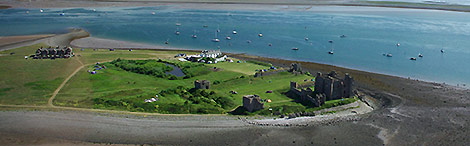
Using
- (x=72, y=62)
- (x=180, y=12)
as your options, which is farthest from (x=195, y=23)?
(x=72, y=62)

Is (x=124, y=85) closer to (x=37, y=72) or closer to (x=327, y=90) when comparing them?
(x=37, y=72)

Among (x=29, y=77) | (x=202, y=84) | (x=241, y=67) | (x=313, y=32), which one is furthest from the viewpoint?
(x=313, y=32)

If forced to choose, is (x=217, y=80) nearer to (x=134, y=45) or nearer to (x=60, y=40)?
(x=134, y=45)

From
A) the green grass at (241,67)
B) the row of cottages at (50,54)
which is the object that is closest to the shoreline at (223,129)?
the green grass at (241,67)

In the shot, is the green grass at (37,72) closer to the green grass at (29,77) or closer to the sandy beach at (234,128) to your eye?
the green grass at (29,77)

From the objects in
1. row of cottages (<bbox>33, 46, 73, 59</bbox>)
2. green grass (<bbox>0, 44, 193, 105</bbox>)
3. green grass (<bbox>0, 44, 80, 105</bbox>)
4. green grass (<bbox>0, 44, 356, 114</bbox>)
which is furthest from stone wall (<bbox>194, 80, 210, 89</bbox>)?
row of cottages (<bbox>33, 46, 73, 59</bbox>)

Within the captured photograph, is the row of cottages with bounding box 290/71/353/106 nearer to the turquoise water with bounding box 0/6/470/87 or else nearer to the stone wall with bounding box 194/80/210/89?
the stone wall with bounding box 194/80/210/89

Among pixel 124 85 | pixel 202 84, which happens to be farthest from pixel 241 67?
pixel 124 85

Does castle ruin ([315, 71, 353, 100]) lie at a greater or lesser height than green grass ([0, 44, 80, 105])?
greater
